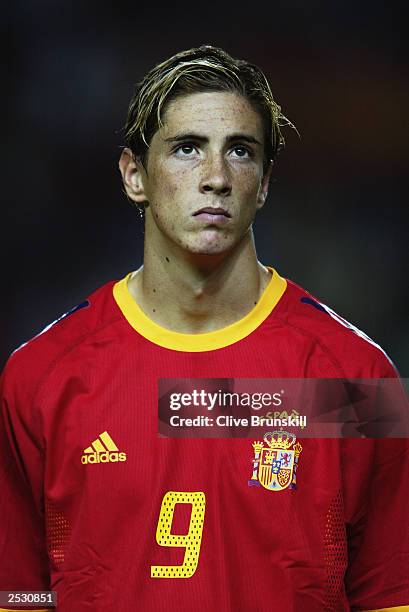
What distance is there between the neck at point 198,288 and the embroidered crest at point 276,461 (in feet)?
1.05

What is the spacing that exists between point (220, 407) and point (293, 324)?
0.92 ft

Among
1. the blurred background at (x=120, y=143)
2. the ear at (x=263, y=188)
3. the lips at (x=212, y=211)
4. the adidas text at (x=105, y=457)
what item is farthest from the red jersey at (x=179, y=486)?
the blurred background at (x=120, y=143)

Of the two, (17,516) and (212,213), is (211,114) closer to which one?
(212,213)

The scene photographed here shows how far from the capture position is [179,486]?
2885mm

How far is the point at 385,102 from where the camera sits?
498 cm

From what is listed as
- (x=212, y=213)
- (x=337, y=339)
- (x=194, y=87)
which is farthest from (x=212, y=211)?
(x=337, y=339)

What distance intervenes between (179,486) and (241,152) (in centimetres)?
83

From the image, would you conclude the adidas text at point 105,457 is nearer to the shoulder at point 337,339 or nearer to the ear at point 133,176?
the shoulder at point 337,339

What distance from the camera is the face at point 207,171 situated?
2.88 m

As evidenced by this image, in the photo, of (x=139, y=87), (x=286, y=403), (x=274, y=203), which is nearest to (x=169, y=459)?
(x=286, y=403)

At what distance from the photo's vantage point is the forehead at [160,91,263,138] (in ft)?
9.57

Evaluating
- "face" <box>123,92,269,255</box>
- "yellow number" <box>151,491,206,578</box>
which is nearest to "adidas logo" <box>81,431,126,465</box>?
"yellow number" <box>151,491,206,578</box>

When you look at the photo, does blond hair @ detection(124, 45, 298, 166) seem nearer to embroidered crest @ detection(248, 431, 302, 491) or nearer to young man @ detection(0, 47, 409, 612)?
young man @ detection(0, 47, 409, 612)

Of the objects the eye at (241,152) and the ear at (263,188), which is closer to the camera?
the eye at (241,152)
